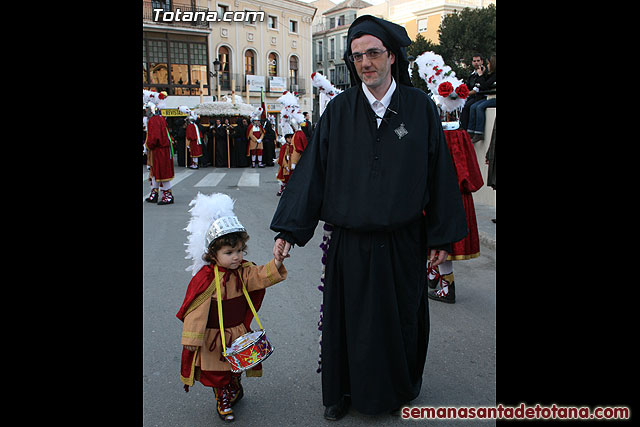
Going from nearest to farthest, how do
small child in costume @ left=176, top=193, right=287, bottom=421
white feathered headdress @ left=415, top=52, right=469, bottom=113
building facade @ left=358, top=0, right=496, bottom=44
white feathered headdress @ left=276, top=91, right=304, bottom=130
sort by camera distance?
small child in costume @ left=176, top=193, right=287, bottom=421 < white feathered headdress @ left=415, top=52, right=469, bottom=113 < white feathered headdress @ left=276, top=91, right=304, bottom=130 < building facade @ left=358, top=0, right=496, bottom=44

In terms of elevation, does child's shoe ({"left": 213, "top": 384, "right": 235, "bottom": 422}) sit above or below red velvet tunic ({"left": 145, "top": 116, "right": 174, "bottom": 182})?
below

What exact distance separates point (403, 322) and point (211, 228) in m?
A: 1.19

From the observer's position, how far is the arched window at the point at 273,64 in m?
39.9

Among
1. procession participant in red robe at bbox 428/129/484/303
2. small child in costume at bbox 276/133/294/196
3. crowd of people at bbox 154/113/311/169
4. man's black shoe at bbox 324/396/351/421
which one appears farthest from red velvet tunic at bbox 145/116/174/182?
crowd of people at bbox 154/113/311/169

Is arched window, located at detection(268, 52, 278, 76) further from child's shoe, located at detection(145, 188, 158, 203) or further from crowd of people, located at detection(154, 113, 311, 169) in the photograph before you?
child's shoe, located at detection(145, 188, 158, 203)

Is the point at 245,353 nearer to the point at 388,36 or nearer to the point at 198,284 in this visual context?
the point at 198,284

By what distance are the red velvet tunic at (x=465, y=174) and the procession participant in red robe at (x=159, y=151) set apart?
7.14m

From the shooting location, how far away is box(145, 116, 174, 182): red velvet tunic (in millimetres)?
10102

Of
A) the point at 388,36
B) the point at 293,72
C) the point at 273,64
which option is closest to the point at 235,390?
the point at 388,36

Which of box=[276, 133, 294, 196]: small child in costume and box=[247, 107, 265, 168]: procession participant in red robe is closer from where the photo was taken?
box=[276, 133, 294, 196]: small child in costume

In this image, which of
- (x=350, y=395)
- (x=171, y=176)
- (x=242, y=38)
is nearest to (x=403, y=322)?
(x=350, y=395)

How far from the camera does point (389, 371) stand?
106 inches

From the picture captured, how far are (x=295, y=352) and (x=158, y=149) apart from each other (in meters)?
7.65
